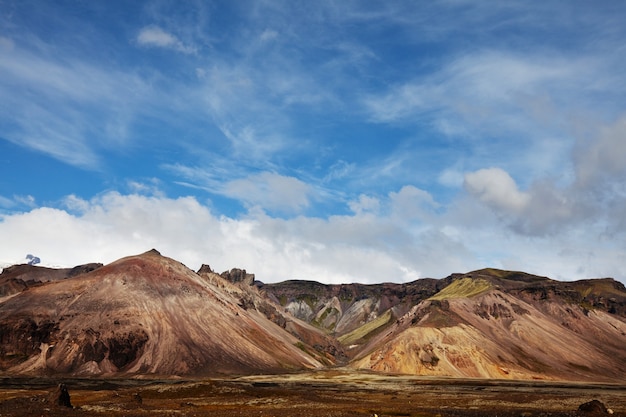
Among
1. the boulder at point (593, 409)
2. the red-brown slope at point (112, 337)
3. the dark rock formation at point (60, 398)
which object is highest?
the red-brown slope at point (112, 337)

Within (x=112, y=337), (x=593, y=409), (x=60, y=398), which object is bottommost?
(x=593, y=409)

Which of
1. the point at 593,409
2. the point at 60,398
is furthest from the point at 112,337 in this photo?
the point at 593,409

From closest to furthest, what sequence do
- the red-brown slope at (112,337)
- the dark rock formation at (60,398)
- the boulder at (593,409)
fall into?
the boulder at (593,409)
the dark rock formation at (60,398)
the red-brown slope at (112,337)

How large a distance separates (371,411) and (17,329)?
146m

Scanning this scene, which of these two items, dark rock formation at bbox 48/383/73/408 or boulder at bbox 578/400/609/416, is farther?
dark rock formation at bbox 48/383/73/408

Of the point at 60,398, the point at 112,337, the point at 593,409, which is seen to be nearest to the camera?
the point at 593,409

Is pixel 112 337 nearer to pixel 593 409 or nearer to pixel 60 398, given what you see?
pixel 60 398

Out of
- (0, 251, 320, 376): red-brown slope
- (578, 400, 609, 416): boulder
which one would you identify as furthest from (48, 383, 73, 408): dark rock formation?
(0, 251, 320, 376): red-brown slope

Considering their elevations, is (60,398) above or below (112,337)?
below

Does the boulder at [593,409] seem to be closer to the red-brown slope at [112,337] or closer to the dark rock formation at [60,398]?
the dark rock formation at [60,398]

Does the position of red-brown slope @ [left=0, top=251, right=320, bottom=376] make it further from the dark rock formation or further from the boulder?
the boulder

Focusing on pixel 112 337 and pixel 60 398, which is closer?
pixel 60 398

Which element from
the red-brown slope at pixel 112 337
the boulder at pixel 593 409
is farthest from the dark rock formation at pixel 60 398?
the red-brown slope at pixel 112 337

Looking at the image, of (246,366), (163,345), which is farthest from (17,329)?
(246,366)
